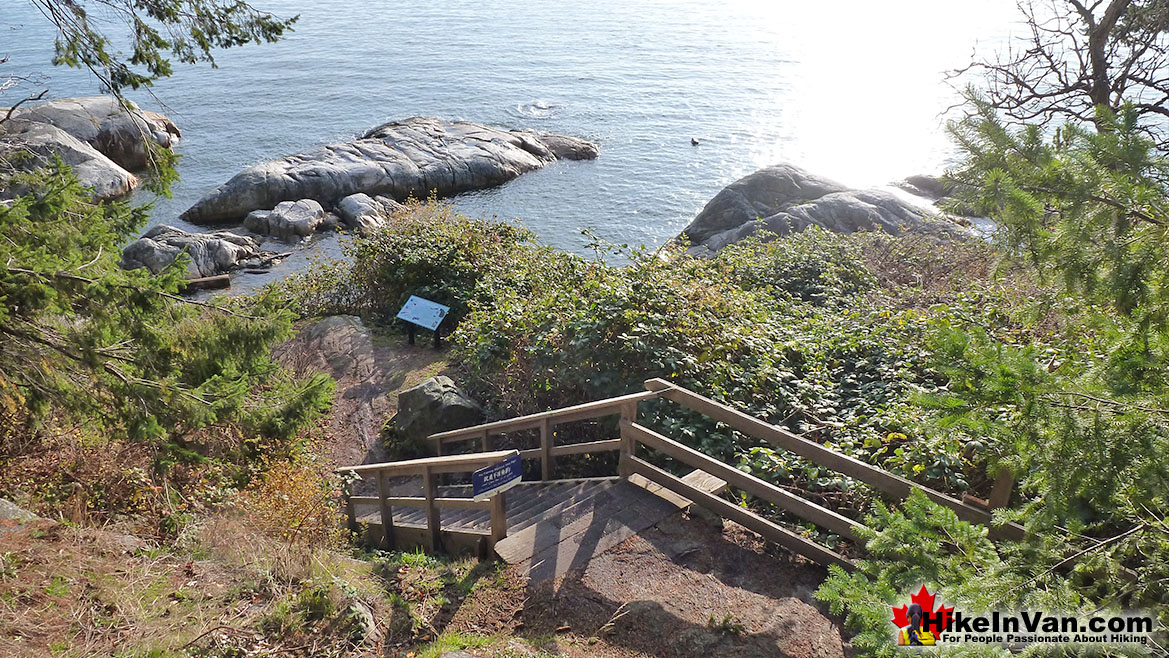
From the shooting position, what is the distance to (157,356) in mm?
6848

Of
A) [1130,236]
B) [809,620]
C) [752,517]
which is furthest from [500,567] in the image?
[1130,236]

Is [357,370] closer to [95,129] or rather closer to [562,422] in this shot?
[562,422]

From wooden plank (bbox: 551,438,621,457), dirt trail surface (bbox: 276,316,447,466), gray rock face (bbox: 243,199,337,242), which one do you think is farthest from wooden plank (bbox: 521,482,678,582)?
gray rock face (bbox: 243,199,337,242)

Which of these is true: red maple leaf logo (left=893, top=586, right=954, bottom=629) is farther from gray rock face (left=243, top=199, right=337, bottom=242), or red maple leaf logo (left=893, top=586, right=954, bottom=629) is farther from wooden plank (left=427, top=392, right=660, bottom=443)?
gray rock face (left=243, top=199, right=337, bottom=242)

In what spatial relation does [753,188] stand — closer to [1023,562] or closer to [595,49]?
[1023,562]

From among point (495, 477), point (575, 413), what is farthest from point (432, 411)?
point (495, 477)

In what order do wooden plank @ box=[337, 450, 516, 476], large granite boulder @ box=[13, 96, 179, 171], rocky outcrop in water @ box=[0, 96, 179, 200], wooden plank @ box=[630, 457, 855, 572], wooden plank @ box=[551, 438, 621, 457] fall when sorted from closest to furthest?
wooden plank @ box=[630, 457, 855, 572], wooden plank @ box=[337, 450, 516, 476], wooden plank @ box=[551, 438, 621, 457], rocky outcrop in water @ box=[0, 96, 179, 200], large granite boulder @ box=[13, 96, 179, 171]

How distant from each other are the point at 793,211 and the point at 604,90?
2698 centimetres

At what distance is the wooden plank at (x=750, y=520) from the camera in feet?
17.6

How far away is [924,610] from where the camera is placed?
10.4ft

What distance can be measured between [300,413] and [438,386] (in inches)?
111

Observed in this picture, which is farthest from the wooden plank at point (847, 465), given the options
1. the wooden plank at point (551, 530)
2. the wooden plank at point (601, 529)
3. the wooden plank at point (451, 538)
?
the wooden plank at point (451, 538)

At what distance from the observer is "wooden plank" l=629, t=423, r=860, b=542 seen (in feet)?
17.3

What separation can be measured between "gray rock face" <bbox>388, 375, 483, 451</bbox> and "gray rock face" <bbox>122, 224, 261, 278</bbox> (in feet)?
42.9
